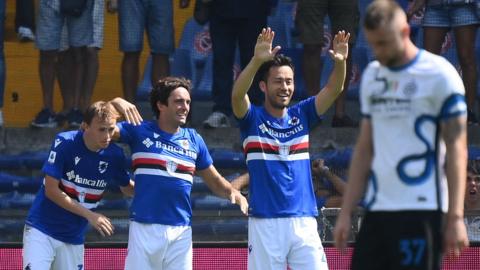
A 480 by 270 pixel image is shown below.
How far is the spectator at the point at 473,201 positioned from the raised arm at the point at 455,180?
4.01 m

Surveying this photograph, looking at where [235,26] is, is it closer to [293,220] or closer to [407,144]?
[293,220]

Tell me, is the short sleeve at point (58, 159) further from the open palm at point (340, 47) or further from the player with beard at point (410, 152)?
the player with beard at point (410, 152)

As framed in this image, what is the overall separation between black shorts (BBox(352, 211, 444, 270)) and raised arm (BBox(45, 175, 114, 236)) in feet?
8.96

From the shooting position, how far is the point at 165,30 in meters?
13.1

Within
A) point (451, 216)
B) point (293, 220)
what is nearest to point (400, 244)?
point (451, 216)

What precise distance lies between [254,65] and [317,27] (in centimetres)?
396

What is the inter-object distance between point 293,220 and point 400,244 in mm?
2389

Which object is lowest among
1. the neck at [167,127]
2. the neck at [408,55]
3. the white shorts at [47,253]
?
the white shorts at [47,253]

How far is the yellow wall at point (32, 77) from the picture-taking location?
552 inches

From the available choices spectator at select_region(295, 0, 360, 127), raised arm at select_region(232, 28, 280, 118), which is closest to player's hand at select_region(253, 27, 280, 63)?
raised arm at select_region(232, 28, 280, 118)

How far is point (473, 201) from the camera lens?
10812 millimetres

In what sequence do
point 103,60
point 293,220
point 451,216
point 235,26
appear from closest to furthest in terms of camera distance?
point 451,216
point 293,220
point 235,26
point 103,60

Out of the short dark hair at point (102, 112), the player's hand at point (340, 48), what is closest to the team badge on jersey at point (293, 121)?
the player's hand at point (340, 48)

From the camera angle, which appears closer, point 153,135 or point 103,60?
point 153,135
